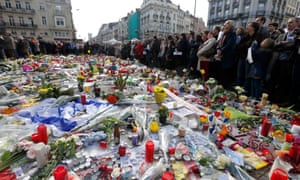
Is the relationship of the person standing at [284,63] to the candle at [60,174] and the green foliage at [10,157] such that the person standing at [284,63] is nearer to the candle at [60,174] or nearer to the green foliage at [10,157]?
the candle at [60,174]

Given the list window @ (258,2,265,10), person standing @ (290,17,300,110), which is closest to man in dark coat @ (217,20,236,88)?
person standing @ (290,17,300,110)

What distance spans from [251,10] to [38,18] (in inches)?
1659

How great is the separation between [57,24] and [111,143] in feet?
134

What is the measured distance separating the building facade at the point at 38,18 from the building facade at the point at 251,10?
3402cm

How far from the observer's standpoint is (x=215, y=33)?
17.1 feet

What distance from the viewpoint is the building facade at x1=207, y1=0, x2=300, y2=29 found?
Result: 29828 millimetres

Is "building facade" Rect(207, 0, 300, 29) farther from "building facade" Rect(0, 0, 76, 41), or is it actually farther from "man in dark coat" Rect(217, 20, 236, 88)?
"building facade" Rect(0, 0, 76, 41)

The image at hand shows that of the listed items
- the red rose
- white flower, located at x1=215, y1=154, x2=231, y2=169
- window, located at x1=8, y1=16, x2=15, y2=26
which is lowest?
white flower, located at x1=215, y1=154, x2=231, y2=169

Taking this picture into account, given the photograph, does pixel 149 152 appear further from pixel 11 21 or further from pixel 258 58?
pixel 11 21

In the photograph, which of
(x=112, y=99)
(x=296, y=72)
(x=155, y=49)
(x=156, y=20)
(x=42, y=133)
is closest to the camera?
(x=42, y=133)

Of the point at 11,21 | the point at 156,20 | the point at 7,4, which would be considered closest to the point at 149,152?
the point at 11,21

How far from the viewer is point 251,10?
3091 cm

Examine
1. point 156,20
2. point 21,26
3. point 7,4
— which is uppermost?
point 156,20

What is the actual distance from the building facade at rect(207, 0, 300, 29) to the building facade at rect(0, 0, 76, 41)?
3402cm
